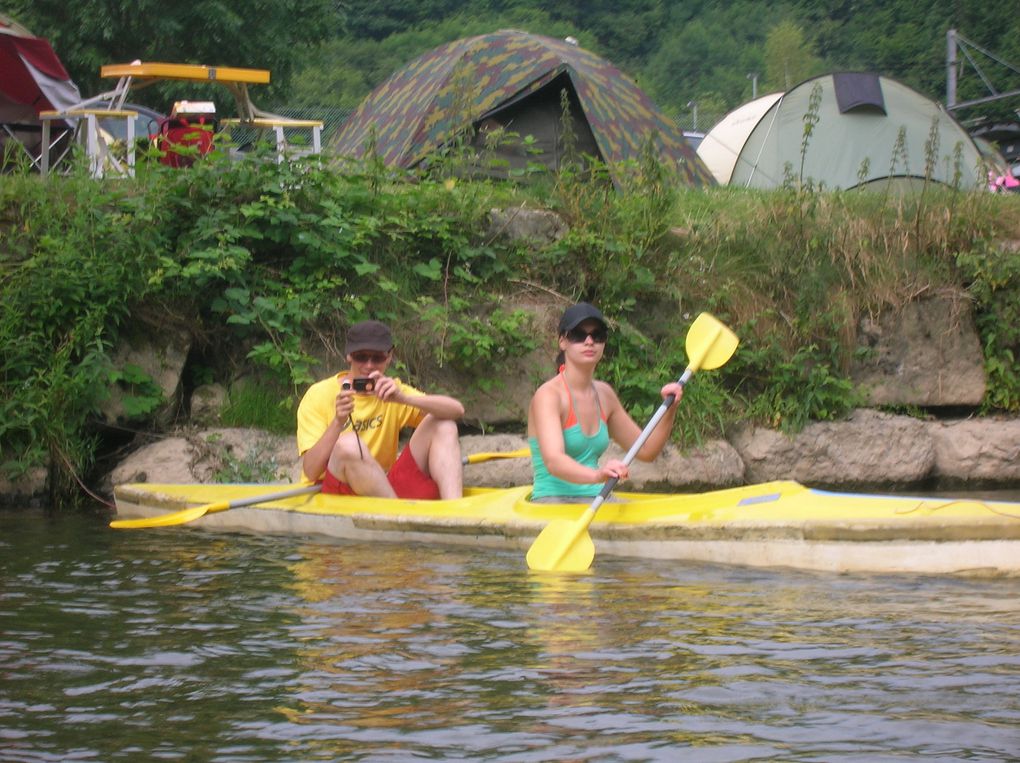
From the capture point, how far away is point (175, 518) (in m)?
7.15

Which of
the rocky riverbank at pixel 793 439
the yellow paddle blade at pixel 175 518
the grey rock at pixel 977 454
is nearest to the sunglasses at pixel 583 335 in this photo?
the yellow paddle blade at pixel 175 518

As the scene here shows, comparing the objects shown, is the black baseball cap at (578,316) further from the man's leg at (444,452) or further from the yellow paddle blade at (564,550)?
the man's leg at (444,452)

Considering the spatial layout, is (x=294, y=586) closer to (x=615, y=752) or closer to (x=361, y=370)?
(x=361, y=370)

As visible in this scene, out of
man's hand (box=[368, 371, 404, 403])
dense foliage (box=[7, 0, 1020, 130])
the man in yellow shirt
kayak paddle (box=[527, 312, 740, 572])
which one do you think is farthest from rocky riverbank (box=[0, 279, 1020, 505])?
dense foliage (box=[7, 0, 1020, 130])

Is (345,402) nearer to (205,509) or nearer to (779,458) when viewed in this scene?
(205,509)

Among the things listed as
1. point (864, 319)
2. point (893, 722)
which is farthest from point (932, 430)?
point (893, 722)

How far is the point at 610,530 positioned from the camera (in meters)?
6.25

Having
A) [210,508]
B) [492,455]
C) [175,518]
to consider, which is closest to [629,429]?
[492,455]

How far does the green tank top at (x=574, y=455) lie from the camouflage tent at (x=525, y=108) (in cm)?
465

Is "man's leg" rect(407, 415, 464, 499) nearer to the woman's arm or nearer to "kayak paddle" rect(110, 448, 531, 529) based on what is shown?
"kayak paddle" rect(110, 448, 531, 529)

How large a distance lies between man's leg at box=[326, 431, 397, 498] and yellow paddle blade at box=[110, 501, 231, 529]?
0.59m

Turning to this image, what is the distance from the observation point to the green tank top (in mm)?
6266

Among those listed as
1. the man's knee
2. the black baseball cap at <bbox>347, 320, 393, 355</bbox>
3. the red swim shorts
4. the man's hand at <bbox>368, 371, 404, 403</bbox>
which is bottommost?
the red swim shorts

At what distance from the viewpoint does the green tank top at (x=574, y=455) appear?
6.27 meters
